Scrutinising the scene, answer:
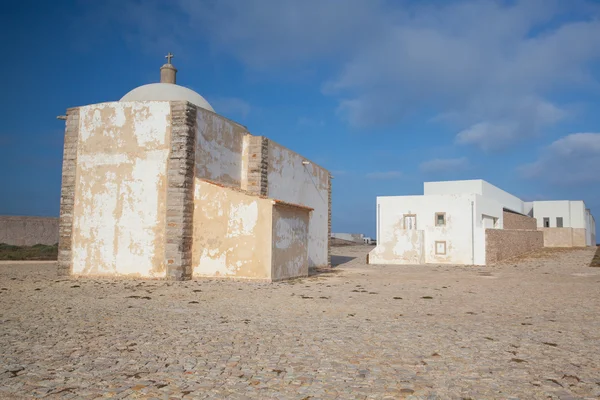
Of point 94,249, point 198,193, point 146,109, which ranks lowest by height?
point 94,249

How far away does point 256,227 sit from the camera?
51.4 ft

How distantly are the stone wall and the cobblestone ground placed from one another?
27.8m

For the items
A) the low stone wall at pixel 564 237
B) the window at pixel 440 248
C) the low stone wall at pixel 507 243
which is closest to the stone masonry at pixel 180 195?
the window at pixel 440 248

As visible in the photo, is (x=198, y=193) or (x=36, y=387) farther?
(x=198, y=193)

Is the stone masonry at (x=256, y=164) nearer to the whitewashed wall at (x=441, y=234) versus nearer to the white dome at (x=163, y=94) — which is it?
the white dome at (x=163, y=94)

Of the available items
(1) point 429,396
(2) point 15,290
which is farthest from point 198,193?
(1) point 429,396

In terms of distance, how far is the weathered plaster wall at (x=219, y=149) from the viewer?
16906mm

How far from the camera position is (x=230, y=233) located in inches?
627

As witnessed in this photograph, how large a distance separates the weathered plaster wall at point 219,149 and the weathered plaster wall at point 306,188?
1.59 meters

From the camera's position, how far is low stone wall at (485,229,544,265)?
29428 millimetres

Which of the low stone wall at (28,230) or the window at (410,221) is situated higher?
the window at (410,221)

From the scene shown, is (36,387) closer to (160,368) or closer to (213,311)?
(160,368)

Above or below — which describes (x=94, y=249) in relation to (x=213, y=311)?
above

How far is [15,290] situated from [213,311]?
6745 mm
